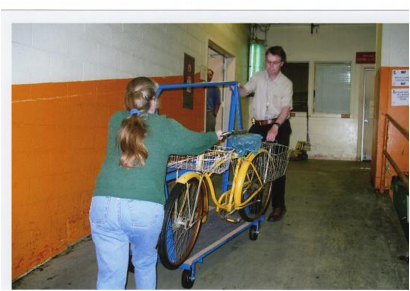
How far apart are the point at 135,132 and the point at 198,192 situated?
0.85m

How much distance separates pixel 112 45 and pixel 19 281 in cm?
206

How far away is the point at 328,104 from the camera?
9.31 metres

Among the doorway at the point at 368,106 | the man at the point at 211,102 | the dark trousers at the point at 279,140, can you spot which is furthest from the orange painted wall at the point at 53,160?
the doorway at the point at 368,106

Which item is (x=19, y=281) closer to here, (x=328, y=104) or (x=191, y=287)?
(x=191, y=287)

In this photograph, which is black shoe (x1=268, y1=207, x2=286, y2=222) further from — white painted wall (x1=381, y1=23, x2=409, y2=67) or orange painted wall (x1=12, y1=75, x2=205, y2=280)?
white painted wall (x1=381, y1=23, x2=409, y2=67)

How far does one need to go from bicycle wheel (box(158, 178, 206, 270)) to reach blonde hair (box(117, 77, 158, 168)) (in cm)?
50

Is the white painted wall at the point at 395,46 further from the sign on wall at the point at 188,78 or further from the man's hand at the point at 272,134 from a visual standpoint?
the sign on wall at the point at 188,78

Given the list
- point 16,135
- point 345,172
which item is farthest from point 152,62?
point 345,172

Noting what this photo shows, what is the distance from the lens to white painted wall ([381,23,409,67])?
451cm

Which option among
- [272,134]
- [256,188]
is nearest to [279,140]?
[272,134]

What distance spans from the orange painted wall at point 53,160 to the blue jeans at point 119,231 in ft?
2.95

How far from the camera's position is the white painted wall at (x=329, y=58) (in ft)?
29.6

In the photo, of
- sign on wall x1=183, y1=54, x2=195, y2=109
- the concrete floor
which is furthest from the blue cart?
sign on wall x1=183, y1=54, x2=195, y2=109

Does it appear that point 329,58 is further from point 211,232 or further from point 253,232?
point 211,232
